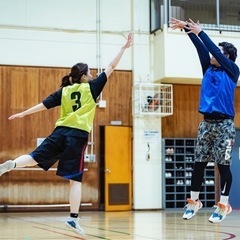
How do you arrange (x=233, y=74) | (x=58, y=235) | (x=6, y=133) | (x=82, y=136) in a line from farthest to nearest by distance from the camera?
(x=6, y=133) → (x=58, y=235) → (x=82, y=136) → (x=233, y=74)

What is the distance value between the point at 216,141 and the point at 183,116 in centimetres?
953

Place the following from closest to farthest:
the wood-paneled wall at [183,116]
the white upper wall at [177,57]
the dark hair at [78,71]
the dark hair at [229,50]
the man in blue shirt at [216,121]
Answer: the man in blue shirt at [216,121] < the dark hair at [229,50] < the dark hair at [78,71] < the white upper wall at [177,57] < the wood-paneled wall at [183,116]

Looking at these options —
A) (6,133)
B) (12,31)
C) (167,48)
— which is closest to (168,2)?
(167,48)

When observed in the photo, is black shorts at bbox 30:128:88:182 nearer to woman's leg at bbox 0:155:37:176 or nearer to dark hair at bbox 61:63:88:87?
woman's leg at bbox 0:155:37:176

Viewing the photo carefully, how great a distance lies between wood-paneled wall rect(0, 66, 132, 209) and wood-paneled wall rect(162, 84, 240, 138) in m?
2.50

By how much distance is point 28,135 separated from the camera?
47.7 feet

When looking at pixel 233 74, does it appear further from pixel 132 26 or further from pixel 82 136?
pixel 132 26

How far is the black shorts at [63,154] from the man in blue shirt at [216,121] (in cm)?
145

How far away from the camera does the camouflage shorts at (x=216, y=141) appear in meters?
6.19

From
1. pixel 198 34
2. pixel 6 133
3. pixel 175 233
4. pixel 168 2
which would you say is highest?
pixel 168 2

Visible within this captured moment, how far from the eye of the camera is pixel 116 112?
15.2 metres

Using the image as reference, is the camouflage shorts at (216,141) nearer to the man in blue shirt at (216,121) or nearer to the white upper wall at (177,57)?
the man in blue shirt at (216,121)

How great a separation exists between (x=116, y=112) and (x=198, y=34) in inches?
356

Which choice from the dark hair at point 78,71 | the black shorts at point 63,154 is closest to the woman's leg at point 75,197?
the black shorts at point 63,154
